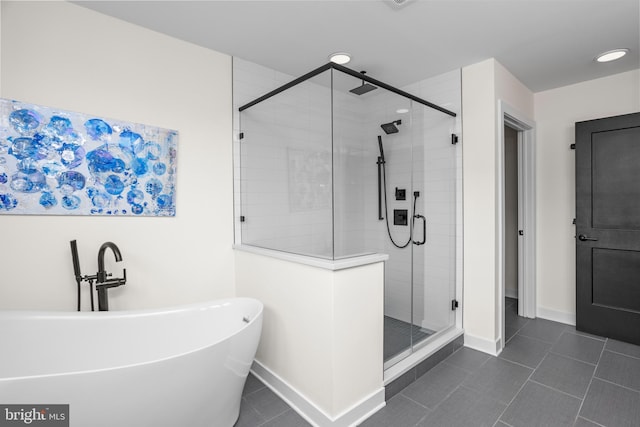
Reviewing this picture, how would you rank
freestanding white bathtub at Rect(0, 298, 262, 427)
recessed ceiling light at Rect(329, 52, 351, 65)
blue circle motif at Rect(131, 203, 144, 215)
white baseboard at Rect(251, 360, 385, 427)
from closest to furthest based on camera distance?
1. freestanding white bathtub at Rect(0, 298, 262, 427)
2. white baseboard at Rect(251, 360, 385, 427)
3. blue circle motif at Rect(131, 203, 144, 215)
4. recessed ceiling light at Rect(329, 52, 351, 65)

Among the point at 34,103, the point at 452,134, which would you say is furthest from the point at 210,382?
the point at 452,134

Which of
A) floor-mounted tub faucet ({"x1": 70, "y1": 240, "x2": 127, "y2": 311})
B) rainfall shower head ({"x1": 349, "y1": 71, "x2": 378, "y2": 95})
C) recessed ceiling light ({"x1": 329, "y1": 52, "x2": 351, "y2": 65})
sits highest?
recessed ceiling light ({"x1": 329, "y1": 52, "x2": 351, "y2": 65})

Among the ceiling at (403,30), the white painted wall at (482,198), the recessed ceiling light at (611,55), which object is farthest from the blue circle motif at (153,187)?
the recessed ceiling light at (611,55)

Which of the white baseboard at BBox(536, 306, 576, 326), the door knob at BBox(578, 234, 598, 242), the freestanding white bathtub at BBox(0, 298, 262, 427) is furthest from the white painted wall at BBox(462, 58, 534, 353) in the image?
the freestanding white bathtub at BBox(0, 298, 262, 427)

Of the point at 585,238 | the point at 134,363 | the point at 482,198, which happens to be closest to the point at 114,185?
the point at 134,363

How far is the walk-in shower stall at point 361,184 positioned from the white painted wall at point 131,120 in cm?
29

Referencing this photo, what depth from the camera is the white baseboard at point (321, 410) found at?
179 centimetres

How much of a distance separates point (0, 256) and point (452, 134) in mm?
3306

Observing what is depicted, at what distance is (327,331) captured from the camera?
5.85 ft

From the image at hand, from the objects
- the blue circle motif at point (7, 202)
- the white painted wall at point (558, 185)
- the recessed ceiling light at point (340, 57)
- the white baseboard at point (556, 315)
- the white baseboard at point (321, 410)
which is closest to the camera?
the blue circle motif at point (7, 202)

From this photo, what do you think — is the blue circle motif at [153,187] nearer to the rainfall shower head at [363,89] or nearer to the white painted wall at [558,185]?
the rainfall shower head at [363,89]

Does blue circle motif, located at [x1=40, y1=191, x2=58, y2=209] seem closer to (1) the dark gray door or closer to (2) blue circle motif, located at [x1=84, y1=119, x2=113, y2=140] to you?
(2) blue circle motif, located at [x1=84, y1=119, x2=113, y2=140]

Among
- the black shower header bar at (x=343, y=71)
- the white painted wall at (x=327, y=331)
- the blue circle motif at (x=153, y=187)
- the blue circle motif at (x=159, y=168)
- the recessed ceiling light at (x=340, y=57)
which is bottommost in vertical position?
the white painted wall at (x=327, y=331)

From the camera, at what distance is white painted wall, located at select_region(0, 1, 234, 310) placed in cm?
176
